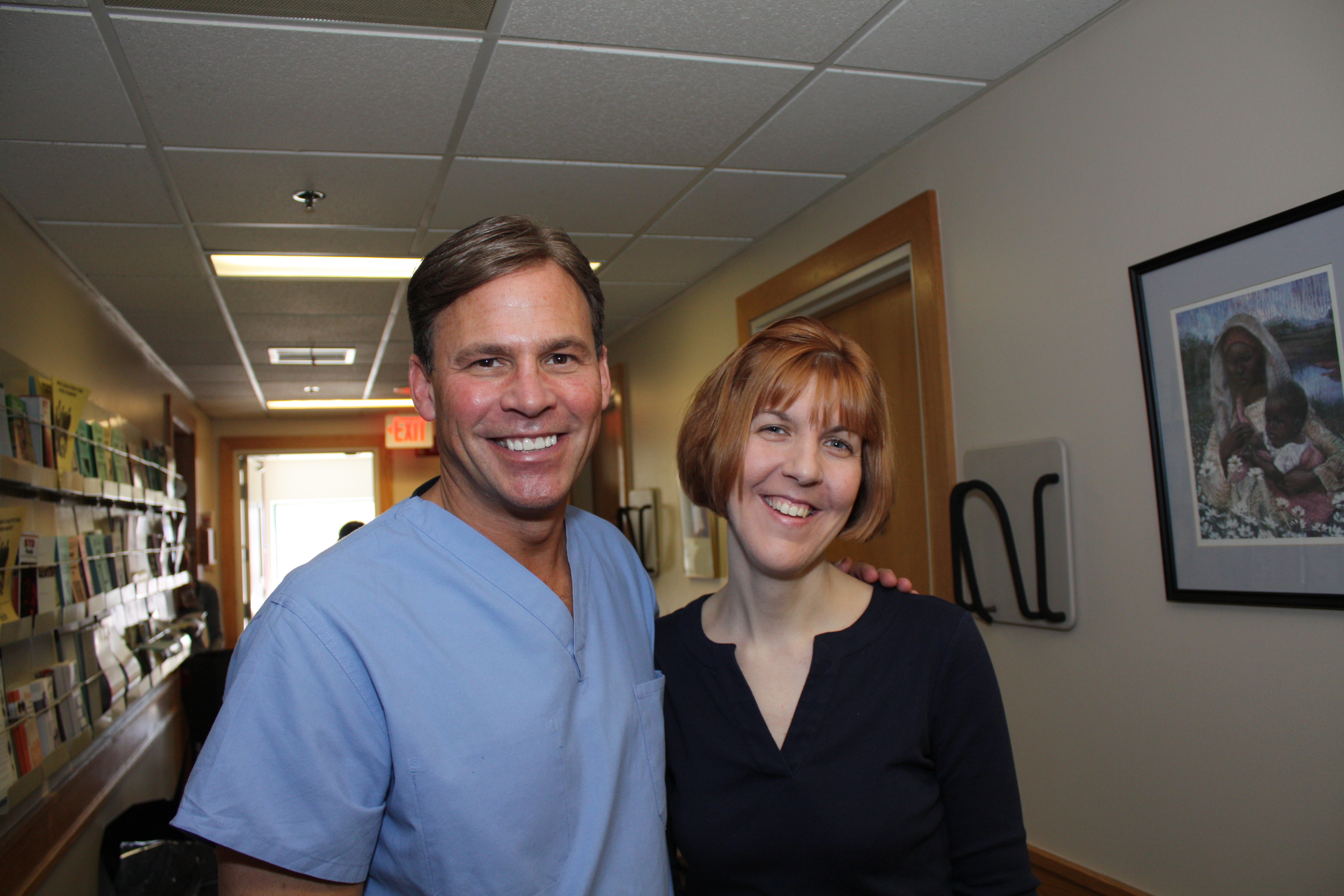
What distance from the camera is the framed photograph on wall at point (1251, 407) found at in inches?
59.3

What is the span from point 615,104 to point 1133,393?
1371mm

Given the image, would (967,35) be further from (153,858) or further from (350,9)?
(153,858)

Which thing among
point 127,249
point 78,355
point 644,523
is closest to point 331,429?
point 644,523

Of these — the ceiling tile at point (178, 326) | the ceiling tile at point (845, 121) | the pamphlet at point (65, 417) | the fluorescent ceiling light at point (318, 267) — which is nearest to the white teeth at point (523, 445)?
the ceiling tile at point (845, 121)

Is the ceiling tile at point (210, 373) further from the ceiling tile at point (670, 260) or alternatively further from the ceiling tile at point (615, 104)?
the ceiling tile at point (615, 104)

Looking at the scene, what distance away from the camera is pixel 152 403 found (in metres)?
5.13

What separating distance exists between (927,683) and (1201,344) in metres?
1.00

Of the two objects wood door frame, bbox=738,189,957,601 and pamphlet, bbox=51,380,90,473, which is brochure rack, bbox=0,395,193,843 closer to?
pamphlet, bbox=51,380,90,473

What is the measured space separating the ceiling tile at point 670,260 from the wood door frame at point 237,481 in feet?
15.2

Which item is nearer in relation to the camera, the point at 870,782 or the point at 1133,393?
the point at 870,782

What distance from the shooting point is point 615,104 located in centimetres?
228

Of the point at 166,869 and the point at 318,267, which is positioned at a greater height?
the point at 318,267

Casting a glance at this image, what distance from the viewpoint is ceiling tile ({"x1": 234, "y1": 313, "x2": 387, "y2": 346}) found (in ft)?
14.4

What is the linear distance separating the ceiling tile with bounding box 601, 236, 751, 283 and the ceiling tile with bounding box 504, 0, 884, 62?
1455 mm
